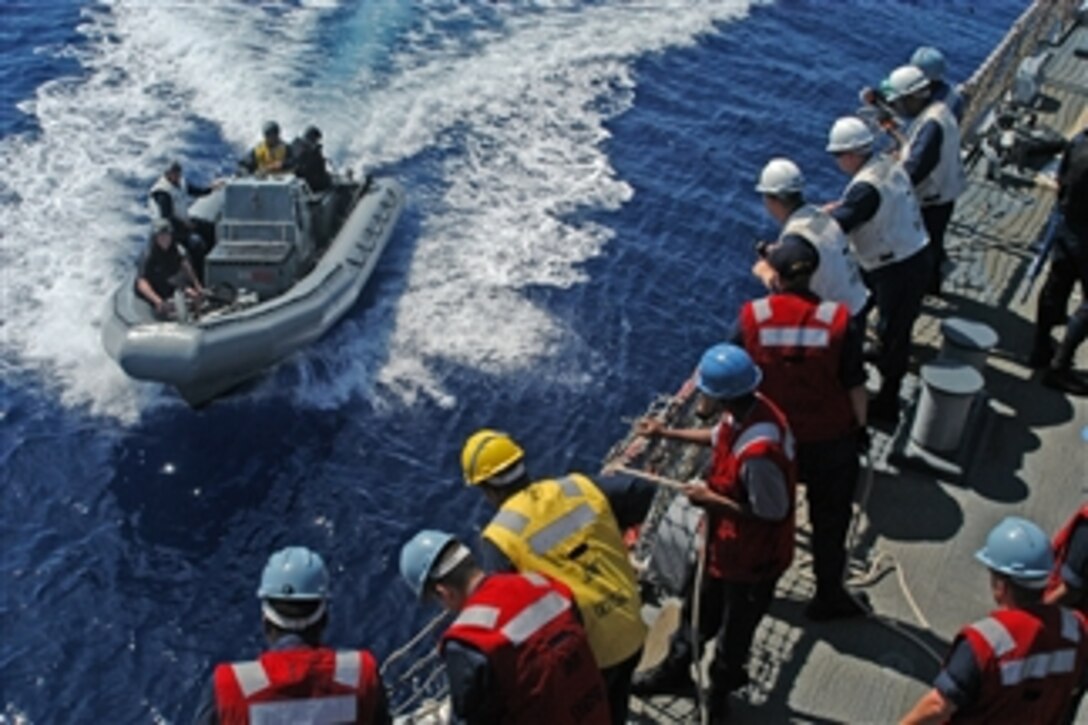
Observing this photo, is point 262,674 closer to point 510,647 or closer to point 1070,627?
point 510,647

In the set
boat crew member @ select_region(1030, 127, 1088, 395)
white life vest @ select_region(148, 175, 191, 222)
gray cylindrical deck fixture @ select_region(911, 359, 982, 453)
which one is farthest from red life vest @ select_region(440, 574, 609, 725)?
white life vest @ select_region(148, 175, 191, 222)

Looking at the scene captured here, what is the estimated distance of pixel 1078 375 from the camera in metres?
9.12

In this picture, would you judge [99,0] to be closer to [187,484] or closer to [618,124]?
[618,124]

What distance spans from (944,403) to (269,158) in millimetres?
11039

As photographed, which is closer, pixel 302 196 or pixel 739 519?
pixel 739 519

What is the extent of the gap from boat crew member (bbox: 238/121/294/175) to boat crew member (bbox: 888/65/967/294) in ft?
32.7

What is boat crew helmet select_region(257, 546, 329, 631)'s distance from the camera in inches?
175

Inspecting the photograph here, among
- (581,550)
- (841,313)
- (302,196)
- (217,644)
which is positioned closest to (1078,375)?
(841,313)

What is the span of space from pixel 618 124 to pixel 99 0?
1161 centimetres

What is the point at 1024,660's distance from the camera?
423cm

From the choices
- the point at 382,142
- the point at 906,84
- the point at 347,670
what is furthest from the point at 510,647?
the point at 382,142

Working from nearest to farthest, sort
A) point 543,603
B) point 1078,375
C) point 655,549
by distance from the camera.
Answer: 1. point 543,603
2. point 655,549
3. point 1078,375

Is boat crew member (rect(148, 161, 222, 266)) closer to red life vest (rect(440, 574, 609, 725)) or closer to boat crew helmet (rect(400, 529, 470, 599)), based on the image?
boat crew helmet (rect(400, 529, 470, 599))

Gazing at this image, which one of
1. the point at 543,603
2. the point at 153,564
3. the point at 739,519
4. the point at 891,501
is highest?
the point at 543,603
